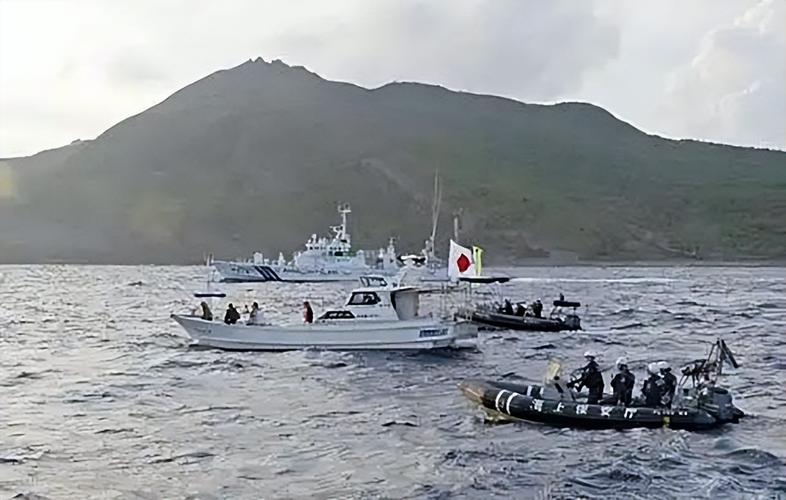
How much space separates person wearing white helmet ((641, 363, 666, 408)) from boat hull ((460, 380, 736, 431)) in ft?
1.48

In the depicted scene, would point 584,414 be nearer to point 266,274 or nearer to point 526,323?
point 526,323

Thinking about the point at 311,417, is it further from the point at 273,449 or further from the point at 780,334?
the point at 780,334

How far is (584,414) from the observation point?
1203 inches

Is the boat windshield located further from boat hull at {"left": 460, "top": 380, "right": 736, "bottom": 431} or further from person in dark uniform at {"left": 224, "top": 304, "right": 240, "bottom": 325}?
boat hull at {"left": 460, "top": 380, "right": 736, "bottom": 431}

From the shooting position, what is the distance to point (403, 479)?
2533 cm

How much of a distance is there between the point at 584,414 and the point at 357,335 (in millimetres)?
19698

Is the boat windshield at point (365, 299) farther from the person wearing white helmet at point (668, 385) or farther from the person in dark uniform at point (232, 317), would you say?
the person wearing white helmet at point (668, 385)

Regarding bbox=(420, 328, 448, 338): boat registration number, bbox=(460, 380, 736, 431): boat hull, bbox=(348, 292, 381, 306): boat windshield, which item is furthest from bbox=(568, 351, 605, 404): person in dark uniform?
bbox=(348, 292, 381, 306): boat windshield

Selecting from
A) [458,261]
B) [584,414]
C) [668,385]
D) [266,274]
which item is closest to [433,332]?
[458,261]

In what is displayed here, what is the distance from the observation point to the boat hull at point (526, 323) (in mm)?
64000

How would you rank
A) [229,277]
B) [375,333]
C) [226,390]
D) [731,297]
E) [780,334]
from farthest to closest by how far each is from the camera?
[229,277]
[731,297]
[780,334]
[375,333]
[226,390]

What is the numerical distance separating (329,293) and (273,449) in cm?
8579

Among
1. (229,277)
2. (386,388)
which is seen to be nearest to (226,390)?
(386,388)

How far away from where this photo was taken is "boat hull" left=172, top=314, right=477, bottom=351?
4878cm
